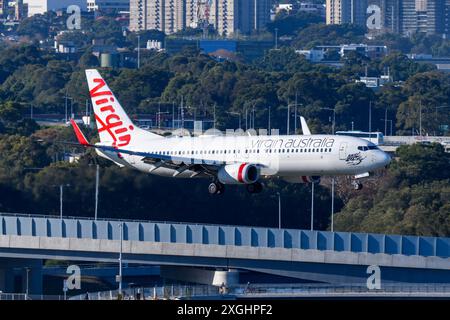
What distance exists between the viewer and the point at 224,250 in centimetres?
8438

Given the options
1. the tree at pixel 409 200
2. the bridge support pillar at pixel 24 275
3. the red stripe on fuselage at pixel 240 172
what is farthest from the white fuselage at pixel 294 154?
the tree at pixel 409 200

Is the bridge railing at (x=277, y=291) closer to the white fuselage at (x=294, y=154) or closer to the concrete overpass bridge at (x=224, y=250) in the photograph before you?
the white fuselage at (x=294, y=154)

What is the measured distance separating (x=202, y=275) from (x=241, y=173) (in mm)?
16680

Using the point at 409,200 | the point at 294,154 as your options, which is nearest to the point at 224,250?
the point at 294,154

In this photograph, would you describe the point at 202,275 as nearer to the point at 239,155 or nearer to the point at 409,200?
the point at 239,155

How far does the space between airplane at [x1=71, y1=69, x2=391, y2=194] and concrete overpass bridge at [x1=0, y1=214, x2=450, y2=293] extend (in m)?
6.44

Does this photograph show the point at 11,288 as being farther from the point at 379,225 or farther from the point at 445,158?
the point at 445,158

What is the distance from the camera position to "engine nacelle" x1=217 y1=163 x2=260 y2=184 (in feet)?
230

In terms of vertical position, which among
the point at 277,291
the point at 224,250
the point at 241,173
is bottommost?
the point at 224,250

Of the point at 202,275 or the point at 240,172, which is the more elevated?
the point at 240,172

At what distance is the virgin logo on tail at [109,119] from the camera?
274ft

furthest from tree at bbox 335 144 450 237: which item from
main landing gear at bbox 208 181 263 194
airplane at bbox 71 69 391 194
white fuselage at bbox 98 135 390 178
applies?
white fuselage at bbox 98 135 390 178
